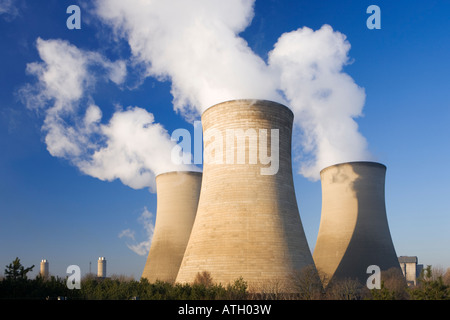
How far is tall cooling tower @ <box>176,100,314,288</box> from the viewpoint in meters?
13.9

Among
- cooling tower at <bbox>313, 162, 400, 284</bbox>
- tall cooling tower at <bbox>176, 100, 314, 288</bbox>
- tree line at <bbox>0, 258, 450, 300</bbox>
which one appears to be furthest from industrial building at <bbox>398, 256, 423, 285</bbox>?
tall cooling tower at <bbox>176, 100, 314, 288</bbox>

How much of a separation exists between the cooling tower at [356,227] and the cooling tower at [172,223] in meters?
6.86

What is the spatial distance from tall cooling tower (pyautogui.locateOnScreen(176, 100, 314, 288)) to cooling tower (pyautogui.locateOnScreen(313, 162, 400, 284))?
7.09 m

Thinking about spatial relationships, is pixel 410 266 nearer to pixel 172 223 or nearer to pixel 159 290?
pixel 172 223

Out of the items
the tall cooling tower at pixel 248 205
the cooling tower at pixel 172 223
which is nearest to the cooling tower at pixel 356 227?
the cooling tower at pixel 172 223

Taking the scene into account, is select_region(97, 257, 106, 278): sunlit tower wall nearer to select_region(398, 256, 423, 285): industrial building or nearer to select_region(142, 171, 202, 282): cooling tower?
select_region(142, 171, 202, 282): cooling tower

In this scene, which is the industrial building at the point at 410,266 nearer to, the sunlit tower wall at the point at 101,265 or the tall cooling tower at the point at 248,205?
the sunlit tower wall at the point at 101,265

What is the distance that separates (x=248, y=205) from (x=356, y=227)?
29.8 ft

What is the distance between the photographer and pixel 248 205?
46.9 feet

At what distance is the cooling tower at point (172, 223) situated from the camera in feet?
72.6

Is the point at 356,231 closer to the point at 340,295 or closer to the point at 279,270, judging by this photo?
the point at 340,295
